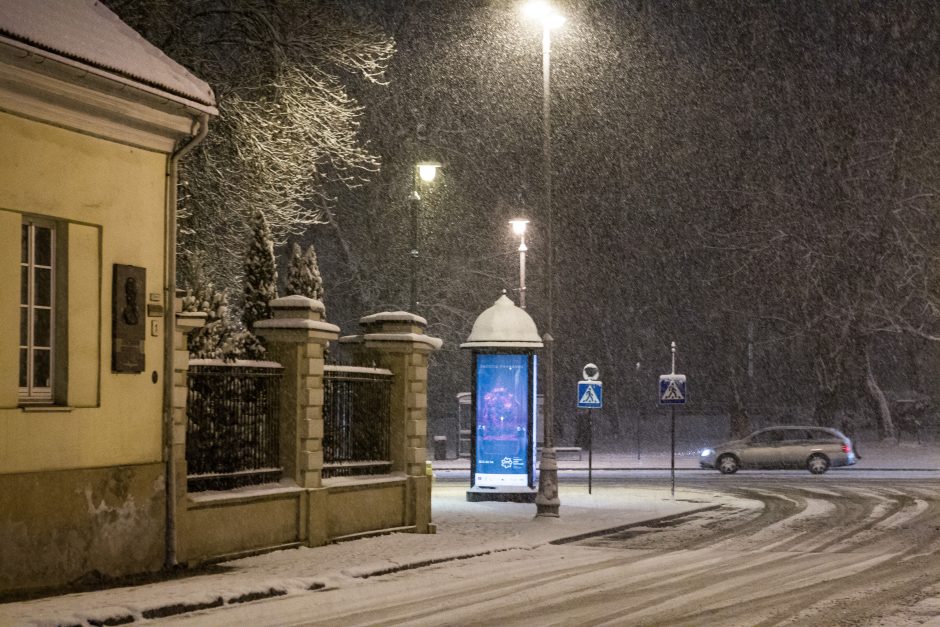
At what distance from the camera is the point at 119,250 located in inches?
557

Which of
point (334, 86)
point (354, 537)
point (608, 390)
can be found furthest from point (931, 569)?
point (608, 390)

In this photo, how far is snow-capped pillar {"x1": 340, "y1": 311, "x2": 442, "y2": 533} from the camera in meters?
19.7

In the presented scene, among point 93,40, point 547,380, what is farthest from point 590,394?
point 93,40

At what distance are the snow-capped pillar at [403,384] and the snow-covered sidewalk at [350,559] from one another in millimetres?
748

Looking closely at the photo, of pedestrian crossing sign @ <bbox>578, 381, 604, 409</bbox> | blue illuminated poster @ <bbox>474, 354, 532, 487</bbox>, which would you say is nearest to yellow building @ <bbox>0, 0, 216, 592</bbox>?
blue illuminated poster @ <bbox>474, 354, 532, 487</bbox>

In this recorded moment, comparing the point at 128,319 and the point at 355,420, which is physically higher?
the point at 128,319

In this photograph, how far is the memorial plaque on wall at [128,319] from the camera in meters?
14.1

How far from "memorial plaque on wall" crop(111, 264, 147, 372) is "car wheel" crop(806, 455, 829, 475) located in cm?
2806

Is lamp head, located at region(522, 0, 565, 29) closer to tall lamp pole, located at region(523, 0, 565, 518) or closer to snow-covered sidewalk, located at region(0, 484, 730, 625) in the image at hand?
tall lamp pole, located at region(523, 0, 565, 518)

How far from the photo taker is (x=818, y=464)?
38.6 m

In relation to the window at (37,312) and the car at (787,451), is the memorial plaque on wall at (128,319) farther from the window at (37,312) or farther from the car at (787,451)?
the car at (787,451)

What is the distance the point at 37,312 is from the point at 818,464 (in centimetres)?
2938

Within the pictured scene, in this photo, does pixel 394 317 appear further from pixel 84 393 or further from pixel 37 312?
pixel 37 312

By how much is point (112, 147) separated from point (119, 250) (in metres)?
1.10
